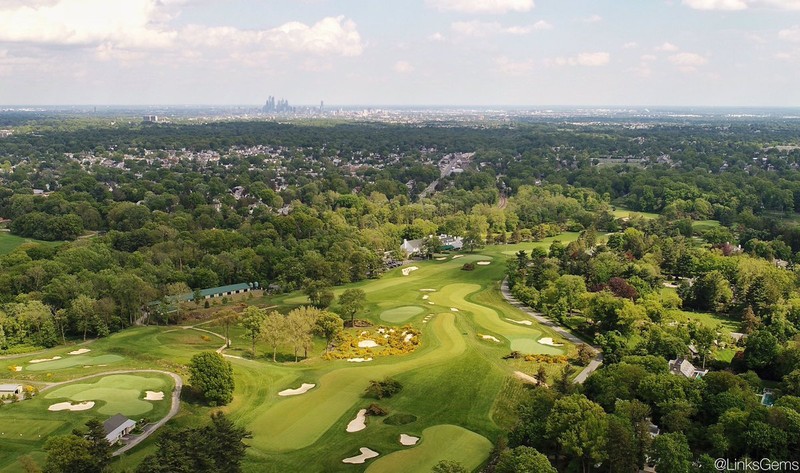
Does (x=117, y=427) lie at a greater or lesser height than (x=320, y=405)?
greater

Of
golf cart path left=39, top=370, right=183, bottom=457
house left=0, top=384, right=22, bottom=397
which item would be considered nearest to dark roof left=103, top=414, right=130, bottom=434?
golf cart path left=39, top=370, right=183, bottom=457

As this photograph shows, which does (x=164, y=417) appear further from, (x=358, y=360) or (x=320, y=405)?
(x=358, y=360)

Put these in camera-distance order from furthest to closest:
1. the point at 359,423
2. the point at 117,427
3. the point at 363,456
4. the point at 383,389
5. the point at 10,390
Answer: the point at 383,389, the point at 10,390, the point at 359,423, the point at 117,427, the point at 363,456

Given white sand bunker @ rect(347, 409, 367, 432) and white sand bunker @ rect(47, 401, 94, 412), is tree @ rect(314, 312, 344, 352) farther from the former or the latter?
white sand bunker @ rect(47, 401, 94, 412)

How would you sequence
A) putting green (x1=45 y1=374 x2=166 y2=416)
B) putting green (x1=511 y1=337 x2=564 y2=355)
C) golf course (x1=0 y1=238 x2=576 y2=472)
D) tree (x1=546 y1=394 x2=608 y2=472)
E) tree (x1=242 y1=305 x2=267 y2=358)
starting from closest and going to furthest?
tree (x1=546 y1=394 x2=608 y2=472)
golf course (x1=0 y1=238 x2=576 y2=472)
putting green (x1=45 y1=374 x2=166 y2=416)
tree (x1=242 y1=305 x2=267 y2=358)
putting green (x1=511 y1=337 x2=564 y2=355)

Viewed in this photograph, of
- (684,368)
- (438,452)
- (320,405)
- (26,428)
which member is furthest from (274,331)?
(684,368)

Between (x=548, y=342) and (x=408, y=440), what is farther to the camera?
(x=548, y=342)

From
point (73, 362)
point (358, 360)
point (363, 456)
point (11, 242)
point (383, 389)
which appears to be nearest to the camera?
point (363, 456)
